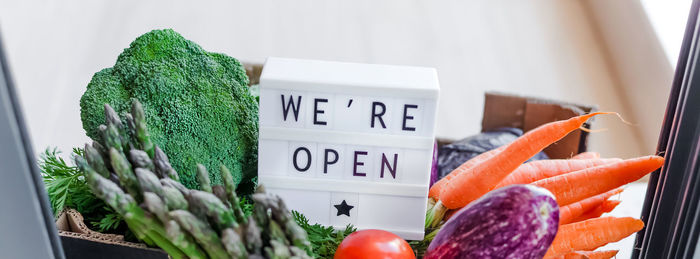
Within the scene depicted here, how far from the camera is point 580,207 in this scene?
1.02 m

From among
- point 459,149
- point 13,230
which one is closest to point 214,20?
point 459,149

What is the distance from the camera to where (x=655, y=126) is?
2.43 metres

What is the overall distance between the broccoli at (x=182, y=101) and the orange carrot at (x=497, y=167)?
34 centimetres

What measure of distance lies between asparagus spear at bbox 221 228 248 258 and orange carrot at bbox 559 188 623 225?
546mm

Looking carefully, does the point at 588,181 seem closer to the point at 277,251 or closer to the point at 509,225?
the point at 509,225

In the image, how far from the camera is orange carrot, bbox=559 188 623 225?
1.01 metres

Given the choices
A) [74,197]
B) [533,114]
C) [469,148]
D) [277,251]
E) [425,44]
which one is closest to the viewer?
[277,251]

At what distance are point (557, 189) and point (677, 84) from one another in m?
0.27

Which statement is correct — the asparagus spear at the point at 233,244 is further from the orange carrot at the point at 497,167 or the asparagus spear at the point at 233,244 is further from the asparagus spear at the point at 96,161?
the orange carrot at the point at 497,167

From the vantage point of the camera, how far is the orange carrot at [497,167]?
99 centimetres

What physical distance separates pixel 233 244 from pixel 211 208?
0.05m

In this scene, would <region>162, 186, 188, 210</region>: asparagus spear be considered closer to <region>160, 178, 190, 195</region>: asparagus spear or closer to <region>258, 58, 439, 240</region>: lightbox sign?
<region>160, 178, 190, 195</region>: asparagus spear

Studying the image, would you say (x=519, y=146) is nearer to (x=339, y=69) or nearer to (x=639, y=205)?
(x=339, y=69)

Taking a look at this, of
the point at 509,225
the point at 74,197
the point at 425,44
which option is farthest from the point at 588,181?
the point at 425,44
